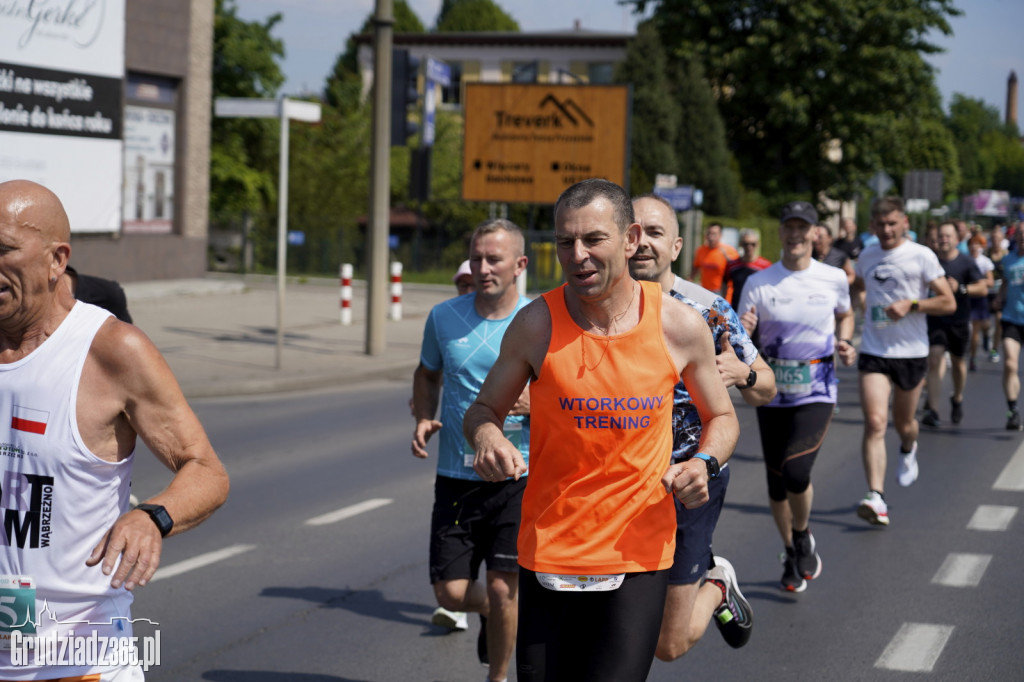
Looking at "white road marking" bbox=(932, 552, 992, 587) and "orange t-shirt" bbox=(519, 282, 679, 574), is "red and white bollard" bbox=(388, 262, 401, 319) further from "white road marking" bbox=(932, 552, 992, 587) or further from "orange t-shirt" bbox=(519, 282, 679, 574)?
"orange t-shirt" bbox=(519, 282, 679, 574)

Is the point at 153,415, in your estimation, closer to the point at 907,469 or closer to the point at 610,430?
the point at 610,430

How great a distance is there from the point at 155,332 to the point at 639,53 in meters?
32.9

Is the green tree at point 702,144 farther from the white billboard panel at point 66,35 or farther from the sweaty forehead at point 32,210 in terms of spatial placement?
the sweaty forehead at point 32,210

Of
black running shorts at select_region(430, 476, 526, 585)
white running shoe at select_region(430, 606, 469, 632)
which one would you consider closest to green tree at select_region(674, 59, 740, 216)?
white running shoe at select_region(430, 606, 469, 632)

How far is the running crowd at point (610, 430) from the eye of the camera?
11.3ft

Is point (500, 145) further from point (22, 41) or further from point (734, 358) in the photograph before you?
point (734, 358)

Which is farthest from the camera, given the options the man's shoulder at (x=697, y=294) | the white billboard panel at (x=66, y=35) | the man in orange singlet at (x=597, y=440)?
the white billboard panel at (x=66, y=35)

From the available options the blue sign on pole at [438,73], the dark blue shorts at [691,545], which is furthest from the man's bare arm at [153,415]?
the blue sign on pole at [438,73]

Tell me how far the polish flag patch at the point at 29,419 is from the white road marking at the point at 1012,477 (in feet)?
26.7

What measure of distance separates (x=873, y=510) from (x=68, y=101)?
64.1 ft

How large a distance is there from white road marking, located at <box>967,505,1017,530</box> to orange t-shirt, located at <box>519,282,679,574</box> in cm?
532

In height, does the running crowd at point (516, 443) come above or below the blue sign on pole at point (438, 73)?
below

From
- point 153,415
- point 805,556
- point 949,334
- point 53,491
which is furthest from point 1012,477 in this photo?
point 53,491

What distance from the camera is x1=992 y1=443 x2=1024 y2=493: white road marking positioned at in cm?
948
